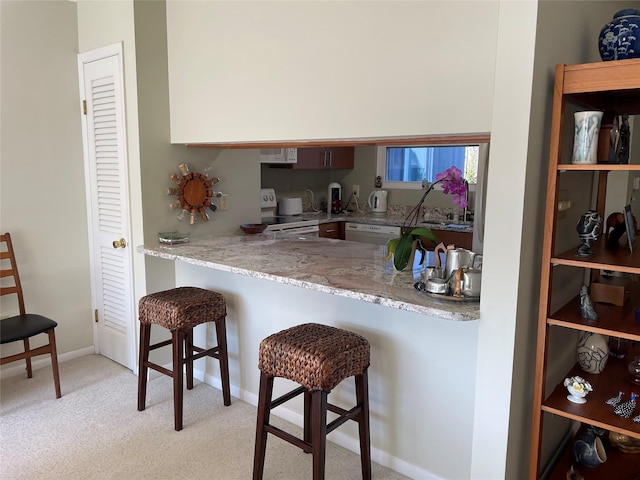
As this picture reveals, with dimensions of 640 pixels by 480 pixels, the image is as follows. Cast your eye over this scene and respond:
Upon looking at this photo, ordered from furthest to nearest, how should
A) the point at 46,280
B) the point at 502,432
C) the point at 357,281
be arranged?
the point at 46,280
the point at 357,281
the point at 502,432

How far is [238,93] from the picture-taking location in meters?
2.71

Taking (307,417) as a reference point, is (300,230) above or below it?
above

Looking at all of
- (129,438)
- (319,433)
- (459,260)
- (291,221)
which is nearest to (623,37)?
(459,260)

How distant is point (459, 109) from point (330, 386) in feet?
3.91

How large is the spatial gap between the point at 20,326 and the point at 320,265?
6.17 ft

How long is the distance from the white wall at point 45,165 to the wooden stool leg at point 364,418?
206 cm

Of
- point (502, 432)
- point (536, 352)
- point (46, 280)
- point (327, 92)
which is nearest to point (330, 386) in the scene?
point (502, 432)

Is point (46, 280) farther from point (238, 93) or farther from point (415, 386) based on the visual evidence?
point (415, 386)

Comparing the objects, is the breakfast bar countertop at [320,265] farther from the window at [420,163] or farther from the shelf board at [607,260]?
the window at [420,163]

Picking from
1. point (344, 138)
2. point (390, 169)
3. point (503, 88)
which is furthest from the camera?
point (390, 169)

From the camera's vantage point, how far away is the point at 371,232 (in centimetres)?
495

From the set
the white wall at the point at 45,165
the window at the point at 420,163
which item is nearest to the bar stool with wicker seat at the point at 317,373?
the white wall at the point at 45,165

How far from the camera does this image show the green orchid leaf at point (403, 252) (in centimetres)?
216

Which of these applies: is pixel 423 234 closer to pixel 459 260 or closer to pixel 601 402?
pixel 459 260
